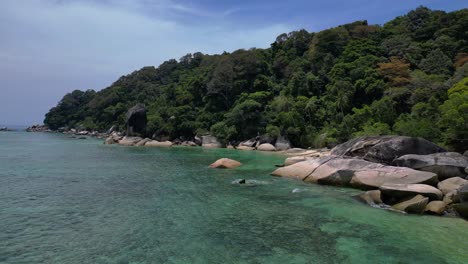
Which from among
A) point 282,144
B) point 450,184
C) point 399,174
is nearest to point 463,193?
point 450,184

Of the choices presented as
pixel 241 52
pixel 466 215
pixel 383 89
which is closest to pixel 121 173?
pixel 466 215

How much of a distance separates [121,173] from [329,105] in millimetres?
36833

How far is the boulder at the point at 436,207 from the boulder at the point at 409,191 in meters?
0.48

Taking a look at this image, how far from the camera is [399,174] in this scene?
16844 mm

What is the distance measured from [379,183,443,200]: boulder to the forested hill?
52.5 feet

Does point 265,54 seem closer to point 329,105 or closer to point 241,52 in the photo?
point 241,52

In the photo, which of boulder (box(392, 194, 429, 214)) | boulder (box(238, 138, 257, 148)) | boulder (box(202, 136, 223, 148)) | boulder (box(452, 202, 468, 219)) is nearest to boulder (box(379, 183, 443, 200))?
boulder (box(392, 194, 429, 214))

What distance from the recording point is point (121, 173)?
25219 millimetres

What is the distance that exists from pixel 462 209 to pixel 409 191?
76.6 inches

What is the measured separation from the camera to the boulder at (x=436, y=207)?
1394 centimetres

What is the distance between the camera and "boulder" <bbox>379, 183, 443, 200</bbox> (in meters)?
14.7

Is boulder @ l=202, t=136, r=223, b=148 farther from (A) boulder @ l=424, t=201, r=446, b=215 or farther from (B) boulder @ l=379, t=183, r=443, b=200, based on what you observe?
(A) boulder @ l=424, t=201, r=446, b=215

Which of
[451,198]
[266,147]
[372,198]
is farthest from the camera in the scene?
[266,147]

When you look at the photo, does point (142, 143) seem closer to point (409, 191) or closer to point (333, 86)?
point (333, 86)
